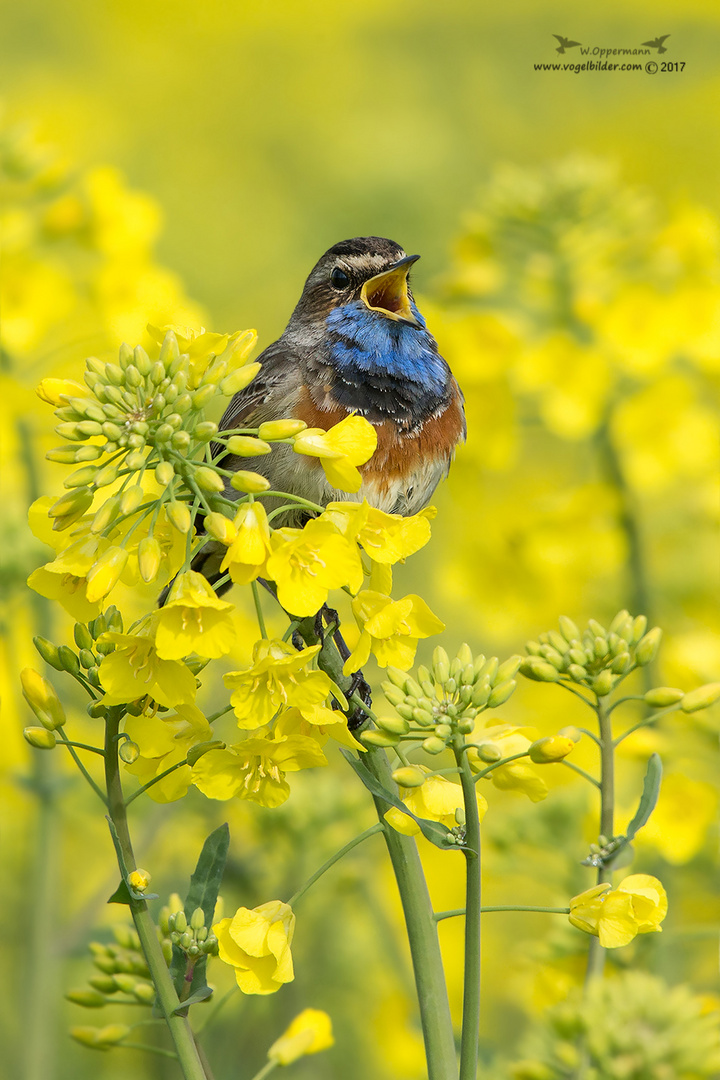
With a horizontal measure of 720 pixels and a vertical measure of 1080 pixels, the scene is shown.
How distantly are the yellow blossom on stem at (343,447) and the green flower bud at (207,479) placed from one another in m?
0.11

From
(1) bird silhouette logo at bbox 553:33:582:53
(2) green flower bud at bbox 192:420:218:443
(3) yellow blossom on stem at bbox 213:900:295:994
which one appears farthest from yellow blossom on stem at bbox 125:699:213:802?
(1) bird silhouette logo at bbox 553:33:582:53

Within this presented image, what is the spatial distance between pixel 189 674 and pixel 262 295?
4416mm

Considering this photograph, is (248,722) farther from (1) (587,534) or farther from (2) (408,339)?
(1) (587,534)

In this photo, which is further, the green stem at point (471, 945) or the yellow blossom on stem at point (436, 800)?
the yellow blossom on stem at point (436, 800)

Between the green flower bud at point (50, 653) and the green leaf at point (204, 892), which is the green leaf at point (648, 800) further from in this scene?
the green flower bud at point (50, 653)

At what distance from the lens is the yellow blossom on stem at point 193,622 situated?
1056mm

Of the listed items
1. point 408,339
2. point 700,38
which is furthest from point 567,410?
point 700,38

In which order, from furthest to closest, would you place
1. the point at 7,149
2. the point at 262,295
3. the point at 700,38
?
the point at 262,295
the point at 700,38
the point at 7,149

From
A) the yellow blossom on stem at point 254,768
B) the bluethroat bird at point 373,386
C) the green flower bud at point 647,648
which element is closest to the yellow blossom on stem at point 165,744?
the yellow blossom on stem at point 254,768

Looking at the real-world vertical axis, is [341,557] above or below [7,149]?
below

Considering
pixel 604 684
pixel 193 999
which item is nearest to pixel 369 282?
pixel 604 684

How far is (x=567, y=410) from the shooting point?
102 inches

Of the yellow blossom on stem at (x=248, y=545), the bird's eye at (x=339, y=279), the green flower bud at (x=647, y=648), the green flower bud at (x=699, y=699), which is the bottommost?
the green flower bud at (x=699, y=699)

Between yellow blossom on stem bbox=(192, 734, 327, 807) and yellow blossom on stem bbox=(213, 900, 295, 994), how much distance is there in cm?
11
